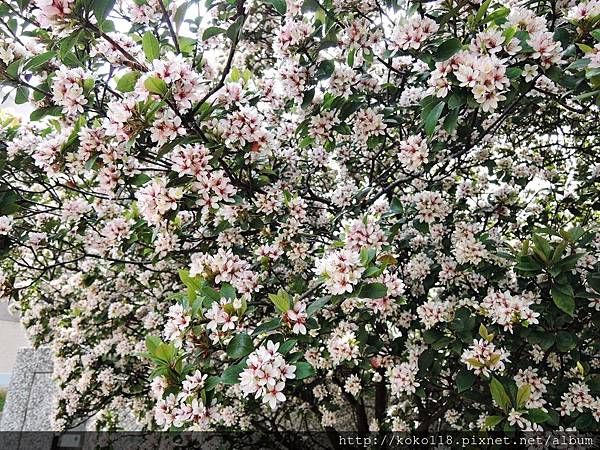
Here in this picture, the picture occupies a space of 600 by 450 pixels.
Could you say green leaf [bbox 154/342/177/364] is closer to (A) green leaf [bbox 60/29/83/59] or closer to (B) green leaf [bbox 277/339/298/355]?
(B) green leaf [bbox 277/339/298/355]

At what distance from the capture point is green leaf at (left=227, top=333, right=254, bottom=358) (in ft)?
4.33

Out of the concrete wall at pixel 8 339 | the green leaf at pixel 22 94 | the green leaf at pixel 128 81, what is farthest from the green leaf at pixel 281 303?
the concrete wall at pixel 8 339

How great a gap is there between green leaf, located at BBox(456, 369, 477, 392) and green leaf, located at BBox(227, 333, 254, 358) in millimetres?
898

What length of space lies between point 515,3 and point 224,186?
1555 millimetres

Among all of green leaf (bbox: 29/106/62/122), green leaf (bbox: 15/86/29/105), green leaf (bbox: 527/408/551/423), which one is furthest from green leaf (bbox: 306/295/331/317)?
green leaf (bbox: 15/86/29/105)

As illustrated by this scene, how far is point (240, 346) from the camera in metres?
1.33

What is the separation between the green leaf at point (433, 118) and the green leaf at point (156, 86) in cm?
83

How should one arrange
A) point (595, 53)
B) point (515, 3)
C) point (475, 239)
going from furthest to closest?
1. point (475, 239)
2. point (515, 3)
3. point (595, 53)

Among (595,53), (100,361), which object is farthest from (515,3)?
(100,361)

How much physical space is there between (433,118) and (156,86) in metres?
0.87

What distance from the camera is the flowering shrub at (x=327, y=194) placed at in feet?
4.54

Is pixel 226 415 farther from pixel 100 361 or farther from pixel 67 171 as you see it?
pixel 67 171

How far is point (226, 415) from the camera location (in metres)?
3.17

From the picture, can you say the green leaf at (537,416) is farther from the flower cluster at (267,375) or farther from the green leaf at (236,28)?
the green leaf at (236,28)
